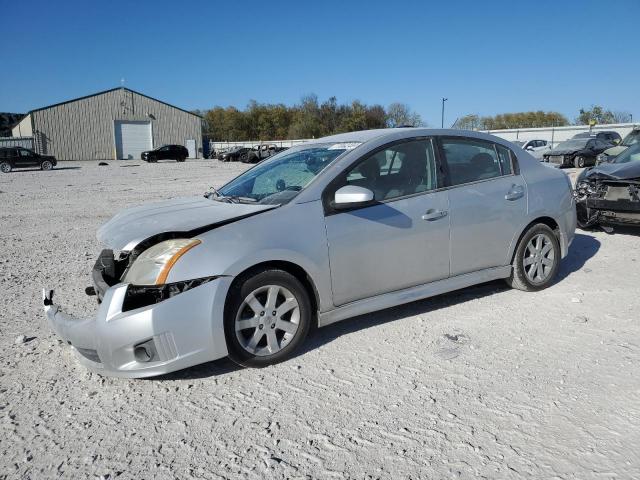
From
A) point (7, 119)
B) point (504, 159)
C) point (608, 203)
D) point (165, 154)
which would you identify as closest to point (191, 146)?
point (165, 154)

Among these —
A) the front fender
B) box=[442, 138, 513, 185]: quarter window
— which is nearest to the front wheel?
box=[442, 138, 513, 185]: quarter window

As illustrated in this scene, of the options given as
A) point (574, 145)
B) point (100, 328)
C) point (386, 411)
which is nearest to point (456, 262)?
point (386, 411)

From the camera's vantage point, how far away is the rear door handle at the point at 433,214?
4234mm

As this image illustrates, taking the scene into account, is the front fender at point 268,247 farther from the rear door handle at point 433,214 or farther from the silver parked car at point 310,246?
the rear door handle at point 433,214

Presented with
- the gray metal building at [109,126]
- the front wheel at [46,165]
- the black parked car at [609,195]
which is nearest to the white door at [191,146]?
the gray metal building at [109,126]

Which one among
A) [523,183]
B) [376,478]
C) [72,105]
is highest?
[72,105]

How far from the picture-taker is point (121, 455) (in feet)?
8.67

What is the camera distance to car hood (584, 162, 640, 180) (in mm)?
7207

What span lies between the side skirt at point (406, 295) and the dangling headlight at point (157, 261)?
45.1 inches

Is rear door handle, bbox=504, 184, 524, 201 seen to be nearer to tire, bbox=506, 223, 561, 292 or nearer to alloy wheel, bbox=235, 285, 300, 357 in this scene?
tire, bbox=506, 223, 561, 292

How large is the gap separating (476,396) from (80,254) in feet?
19.6

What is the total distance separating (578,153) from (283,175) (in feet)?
79.1

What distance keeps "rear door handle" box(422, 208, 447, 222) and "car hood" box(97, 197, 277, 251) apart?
1.32 m

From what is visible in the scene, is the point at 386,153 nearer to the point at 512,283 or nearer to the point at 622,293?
the point at 512,283
